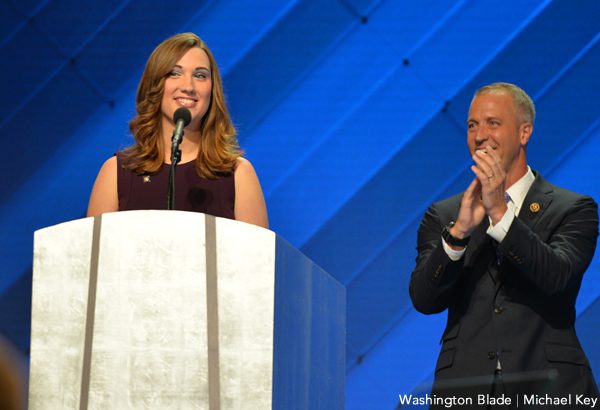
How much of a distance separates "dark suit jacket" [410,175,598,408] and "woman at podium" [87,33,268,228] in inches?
23.6

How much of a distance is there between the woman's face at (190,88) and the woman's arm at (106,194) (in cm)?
22

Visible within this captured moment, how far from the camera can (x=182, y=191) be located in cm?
284

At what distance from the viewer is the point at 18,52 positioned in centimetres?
455

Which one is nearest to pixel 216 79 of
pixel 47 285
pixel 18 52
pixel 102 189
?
pixel 102 189

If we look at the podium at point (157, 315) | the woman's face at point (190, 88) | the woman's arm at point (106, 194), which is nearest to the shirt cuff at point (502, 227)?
the podium at point (157, 315)

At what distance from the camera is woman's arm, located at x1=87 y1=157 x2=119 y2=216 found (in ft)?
9.45

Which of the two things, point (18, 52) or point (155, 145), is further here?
point (18, 52)

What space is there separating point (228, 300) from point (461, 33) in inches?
102

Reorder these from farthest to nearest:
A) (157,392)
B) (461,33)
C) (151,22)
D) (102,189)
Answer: (151,22) → (461,33) → (102,189) → (157,392)

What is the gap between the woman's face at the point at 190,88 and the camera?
290 centimetres

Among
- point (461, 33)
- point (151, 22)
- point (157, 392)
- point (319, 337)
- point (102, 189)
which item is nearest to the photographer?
point (157, 392)

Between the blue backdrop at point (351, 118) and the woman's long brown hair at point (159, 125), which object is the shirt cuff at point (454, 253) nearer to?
the woman's long brown hair at point (159, 125)

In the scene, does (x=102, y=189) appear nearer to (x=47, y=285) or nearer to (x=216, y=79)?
(x=216, y=79)

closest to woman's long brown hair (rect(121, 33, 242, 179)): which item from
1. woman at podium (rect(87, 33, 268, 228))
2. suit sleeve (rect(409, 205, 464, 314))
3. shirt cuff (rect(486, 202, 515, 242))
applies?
woman at podium (rect(87, 33, 268, 228))
